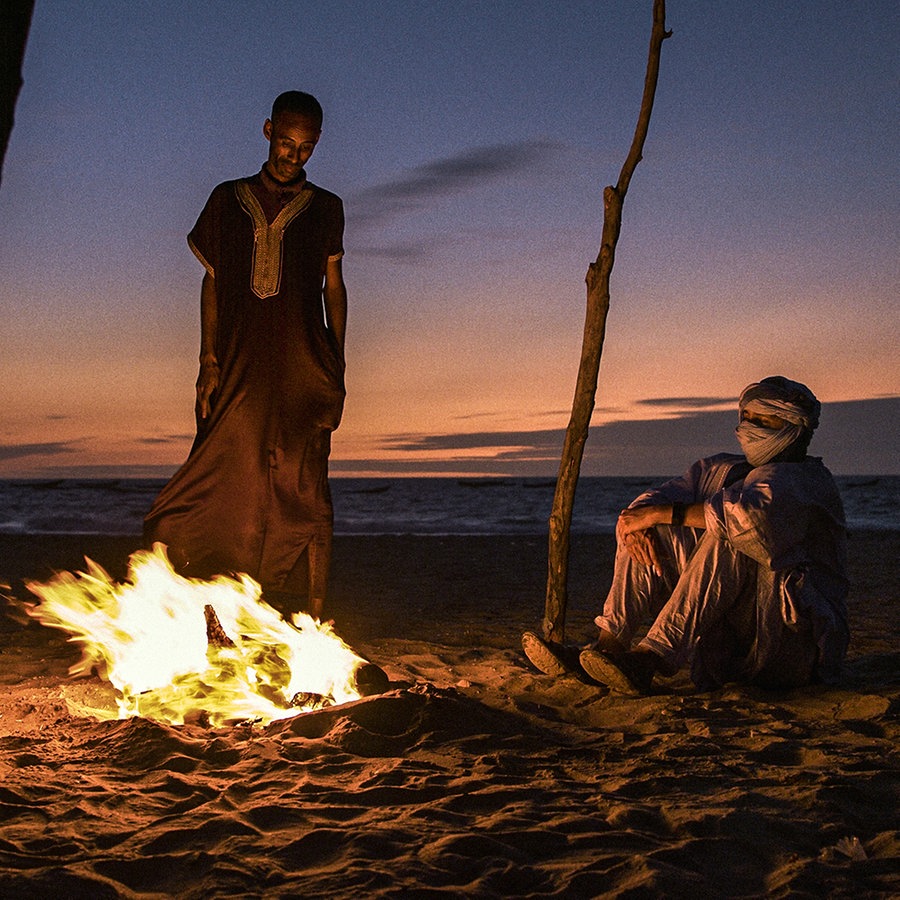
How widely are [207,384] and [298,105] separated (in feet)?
4.74

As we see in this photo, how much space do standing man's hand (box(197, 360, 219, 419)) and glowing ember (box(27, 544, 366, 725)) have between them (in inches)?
33.9

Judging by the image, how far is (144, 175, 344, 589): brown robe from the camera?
471 cm

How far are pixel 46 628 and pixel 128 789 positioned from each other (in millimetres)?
3882

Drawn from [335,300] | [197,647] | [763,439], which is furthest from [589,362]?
[197,647]

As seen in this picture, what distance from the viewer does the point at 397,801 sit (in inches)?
114

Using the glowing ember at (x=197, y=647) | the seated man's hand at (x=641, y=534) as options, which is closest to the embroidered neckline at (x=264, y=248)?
the glowing ember at (x=197, y=647)

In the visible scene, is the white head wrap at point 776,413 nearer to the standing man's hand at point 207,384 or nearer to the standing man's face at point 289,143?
the standing man's face at point 289,143

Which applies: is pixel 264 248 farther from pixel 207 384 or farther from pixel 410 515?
pixel 410 515

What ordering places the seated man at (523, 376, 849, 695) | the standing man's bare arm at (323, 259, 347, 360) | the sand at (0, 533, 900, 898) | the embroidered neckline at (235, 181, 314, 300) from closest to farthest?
the sand at (0, 533, 900, 898), the seated man at (523, 376, 849, 695), the embroidered neckline at (235, 181, 314, 300), the standing man's bare arm at (323, 259, 347, 360)

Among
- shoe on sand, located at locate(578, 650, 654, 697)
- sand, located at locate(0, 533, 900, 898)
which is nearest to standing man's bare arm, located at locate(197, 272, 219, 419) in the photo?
sand, located at locate(0, 533, 900, 898)

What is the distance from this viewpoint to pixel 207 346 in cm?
478

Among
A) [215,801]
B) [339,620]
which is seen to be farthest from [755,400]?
[339,620]

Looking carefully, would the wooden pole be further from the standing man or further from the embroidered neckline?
the embroidered neckline

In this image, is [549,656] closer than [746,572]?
No
